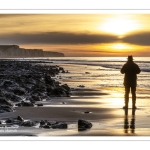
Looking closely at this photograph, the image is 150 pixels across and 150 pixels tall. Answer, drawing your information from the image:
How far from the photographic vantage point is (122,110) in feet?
41.7

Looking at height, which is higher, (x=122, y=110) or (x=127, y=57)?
(x=127, y=57)

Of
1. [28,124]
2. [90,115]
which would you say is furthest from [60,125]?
[90,115]

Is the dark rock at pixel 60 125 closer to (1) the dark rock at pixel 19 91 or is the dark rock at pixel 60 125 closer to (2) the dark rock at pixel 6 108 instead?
(2) the dark rock at pixel 6 108

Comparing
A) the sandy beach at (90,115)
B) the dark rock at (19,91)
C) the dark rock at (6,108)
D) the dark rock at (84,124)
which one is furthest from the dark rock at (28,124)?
the dark rock at (19,91)

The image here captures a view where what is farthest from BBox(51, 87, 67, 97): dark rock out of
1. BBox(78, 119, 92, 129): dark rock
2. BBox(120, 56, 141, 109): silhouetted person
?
BBox(78, 119, 92, 129): dark rock

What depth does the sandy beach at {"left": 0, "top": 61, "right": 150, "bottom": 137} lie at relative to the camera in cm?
1023

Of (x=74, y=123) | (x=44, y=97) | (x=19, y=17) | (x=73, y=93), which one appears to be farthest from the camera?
(x=73, y=93)

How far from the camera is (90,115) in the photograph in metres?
12.1

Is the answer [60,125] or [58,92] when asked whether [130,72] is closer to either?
[60,125]
